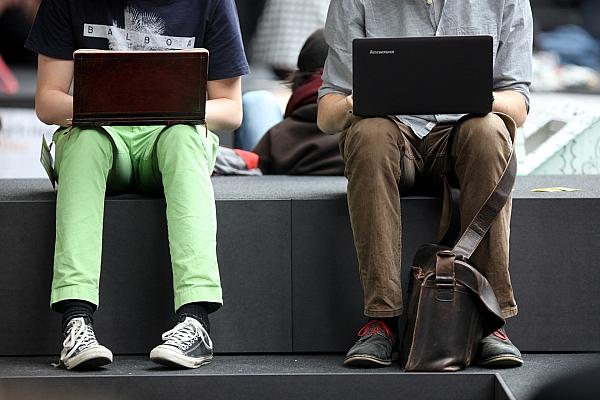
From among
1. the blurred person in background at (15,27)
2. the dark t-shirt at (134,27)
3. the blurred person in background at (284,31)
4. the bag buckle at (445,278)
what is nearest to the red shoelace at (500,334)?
the bag buckle at (445,278)

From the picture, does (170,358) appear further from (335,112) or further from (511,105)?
(511,105)

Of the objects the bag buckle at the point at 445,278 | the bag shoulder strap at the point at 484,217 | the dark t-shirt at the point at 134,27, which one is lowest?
the bag buckle at the point at 445,278

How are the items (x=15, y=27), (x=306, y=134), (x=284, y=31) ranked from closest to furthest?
(x=306, y=134) < (x=284, y=31) < (x=15, y=27)

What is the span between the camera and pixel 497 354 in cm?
207

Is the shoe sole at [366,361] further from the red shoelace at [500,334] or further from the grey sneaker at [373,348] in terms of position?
the red shoelace at [500,334]

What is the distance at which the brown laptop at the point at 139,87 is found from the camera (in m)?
2.21

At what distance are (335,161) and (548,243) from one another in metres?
1.08

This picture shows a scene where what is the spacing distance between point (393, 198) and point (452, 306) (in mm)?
266

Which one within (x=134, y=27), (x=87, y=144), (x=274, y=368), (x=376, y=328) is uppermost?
(x=134, y=27)

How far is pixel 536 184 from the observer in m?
2.85

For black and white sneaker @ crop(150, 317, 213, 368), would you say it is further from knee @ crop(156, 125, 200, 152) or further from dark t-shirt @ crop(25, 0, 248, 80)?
dark t-shirt @ crop(25, 0, 248, 80)

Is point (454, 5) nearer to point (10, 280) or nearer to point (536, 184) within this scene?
point (536, 184)

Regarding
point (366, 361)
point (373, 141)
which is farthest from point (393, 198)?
point (366, 361)

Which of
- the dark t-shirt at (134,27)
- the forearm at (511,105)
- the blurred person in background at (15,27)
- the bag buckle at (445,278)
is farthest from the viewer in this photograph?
the blurred person in background at (15,27)
